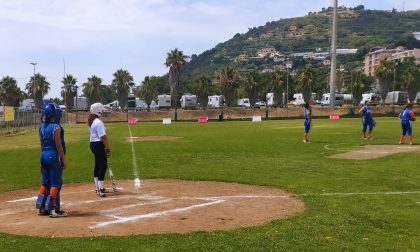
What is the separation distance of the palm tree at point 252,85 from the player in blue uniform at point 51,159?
325 feet

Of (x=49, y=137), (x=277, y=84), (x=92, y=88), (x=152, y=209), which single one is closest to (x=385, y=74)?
(x=277, y=84)

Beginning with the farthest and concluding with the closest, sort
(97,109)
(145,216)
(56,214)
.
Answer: (97,109) < (56,214) < (145,216)

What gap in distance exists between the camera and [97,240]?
700 centimetres

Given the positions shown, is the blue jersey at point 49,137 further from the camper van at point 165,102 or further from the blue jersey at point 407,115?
the camper van at point 165,102

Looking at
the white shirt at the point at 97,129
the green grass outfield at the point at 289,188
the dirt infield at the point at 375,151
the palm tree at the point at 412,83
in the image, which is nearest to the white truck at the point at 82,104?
the palm tree at the point at 412,83

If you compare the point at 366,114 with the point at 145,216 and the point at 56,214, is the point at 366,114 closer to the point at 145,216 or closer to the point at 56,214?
the point at 145,216

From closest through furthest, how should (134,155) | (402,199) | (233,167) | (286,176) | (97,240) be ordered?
(97,240) < (402,199) < (286,176) < (233,167) < (134,155)

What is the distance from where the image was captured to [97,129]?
10734 millimetres

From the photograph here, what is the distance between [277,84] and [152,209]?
102 metres

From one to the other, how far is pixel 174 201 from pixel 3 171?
8621 millimetres

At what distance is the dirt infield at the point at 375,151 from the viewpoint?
60.0 feet

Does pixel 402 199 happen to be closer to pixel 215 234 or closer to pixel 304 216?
pixel 304 216

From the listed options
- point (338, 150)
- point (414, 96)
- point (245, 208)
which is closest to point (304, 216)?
point (245, 208)

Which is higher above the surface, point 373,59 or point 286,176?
point 373,59
